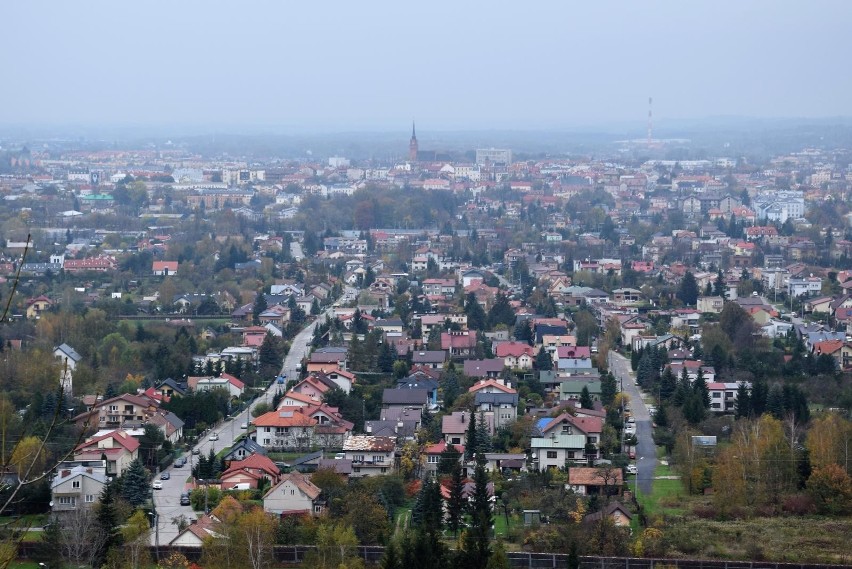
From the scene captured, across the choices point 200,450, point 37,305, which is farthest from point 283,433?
point 37,305

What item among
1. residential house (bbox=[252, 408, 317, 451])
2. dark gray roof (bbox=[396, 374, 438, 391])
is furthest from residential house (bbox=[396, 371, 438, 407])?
residential house (bbox=[252, 408, 317, 451])

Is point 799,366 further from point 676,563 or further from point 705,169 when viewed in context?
point 705,169

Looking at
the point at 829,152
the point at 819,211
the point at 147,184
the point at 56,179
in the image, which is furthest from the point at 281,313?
the point at 829,152

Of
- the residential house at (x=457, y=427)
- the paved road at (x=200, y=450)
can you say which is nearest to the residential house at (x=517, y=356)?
the paved road at (x=200, y=450)

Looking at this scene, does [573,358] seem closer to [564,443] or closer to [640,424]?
[640,424]

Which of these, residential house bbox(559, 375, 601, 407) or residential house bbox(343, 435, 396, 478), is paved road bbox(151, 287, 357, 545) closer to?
residential house bbox(343, 435, 396, 478)
